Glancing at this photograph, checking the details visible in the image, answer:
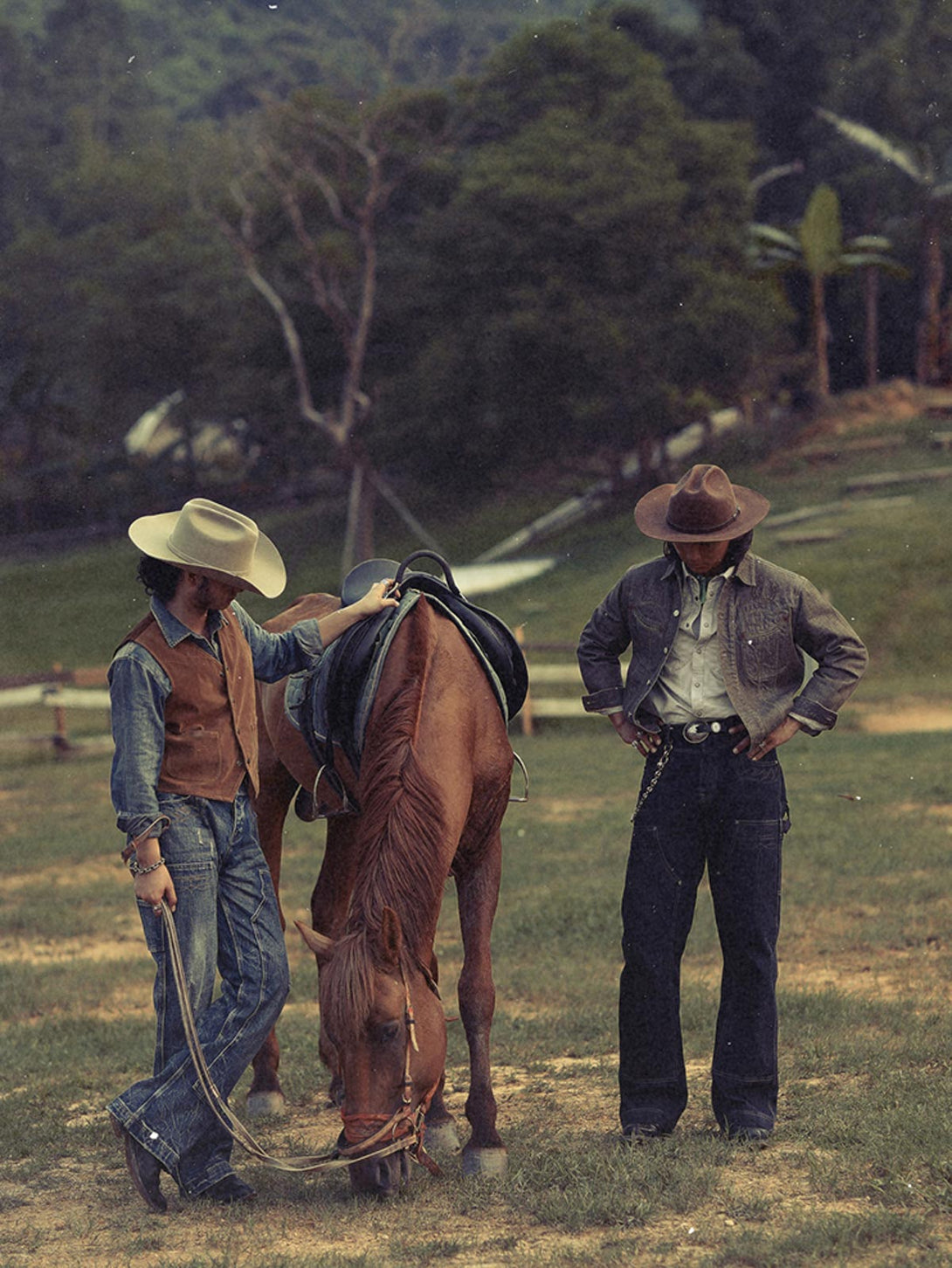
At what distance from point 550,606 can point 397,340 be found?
45.9ft

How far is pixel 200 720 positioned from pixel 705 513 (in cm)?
A: 172

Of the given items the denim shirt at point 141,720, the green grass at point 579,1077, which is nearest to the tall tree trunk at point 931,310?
the green grass at point 579,1077

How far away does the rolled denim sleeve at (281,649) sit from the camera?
5250 millimetres

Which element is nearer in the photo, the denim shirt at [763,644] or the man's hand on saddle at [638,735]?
the denim shirt at [763,644]

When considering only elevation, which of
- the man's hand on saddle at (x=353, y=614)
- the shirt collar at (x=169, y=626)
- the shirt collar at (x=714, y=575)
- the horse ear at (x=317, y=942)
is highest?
the shirt collar at (x=169, y=626)

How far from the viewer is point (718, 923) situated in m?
5.17

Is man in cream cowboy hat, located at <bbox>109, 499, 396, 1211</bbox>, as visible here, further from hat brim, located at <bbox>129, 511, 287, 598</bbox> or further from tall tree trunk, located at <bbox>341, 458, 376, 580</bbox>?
tall tree trunk, located at <bbox>341, 458, 376, 580</bbox>

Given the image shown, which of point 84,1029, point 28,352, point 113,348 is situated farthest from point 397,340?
point 84,1029

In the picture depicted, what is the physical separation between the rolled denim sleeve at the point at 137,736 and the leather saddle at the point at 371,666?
706mm

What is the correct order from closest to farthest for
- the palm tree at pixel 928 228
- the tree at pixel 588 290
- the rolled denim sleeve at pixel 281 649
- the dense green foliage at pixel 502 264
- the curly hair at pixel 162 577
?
the curly hair at pixel 162 577 < the rolled denim sleeve at pixel 281 649 < the tree at pixel 588 290 < the dense green foliage at pixel 502 264 < the palm tree at pixel 928 228

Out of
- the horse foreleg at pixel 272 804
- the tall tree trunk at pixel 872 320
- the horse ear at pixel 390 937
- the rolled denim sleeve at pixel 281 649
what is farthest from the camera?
the tall tree trunk at pixel 872 320

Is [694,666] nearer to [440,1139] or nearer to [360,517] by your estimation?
[440,1139]

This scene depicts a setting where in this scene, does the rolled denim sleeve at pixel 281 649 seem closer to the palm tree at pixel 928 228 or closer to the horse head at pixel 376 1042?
the horse head at pixel 376 1042

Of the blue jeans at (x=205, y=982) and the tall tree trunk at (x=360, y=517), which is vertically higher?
the blue jeans at (x=205, y=982)
